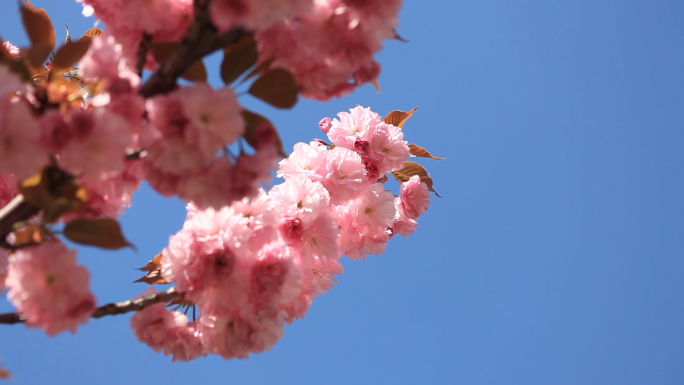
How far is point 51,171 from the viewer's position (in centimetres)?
66

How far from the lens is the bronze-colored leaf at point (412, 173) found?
1.79 m

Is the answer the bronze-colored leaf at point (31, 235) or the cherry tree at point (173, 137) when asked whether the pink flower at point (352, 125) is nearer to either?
the cherry tree at point (173, 137)

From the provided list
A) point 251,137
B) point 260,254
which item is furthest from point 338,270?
point 251,137

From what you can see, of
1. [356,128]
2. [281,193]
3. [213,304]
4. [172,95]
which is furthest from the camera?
[356,128]

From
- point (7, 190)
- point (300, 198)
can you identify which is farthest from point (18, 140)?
point (300, 198)

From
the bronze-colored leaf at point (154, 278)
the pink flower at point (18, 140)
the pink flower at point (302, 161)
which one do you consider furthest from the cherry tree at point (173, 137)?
the pink flower at point (302, 161)

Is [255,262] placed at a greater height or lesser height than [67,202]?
greater

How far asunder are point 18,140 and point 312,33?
38 centimetres

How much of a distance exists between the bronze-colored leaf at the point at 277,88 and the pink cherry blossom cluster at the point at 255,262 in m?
0.15

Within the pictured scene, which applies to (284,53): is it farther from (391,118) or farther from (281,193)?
(391,118)

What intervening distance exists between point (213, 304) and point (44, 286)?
31 centimetres

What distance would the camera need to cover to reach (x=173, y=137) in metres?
0.64

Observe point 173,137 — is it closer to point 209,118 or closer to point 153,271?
point 209,118

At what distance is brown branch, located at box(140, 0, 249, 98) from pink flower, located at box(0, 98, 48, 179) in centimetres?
15
